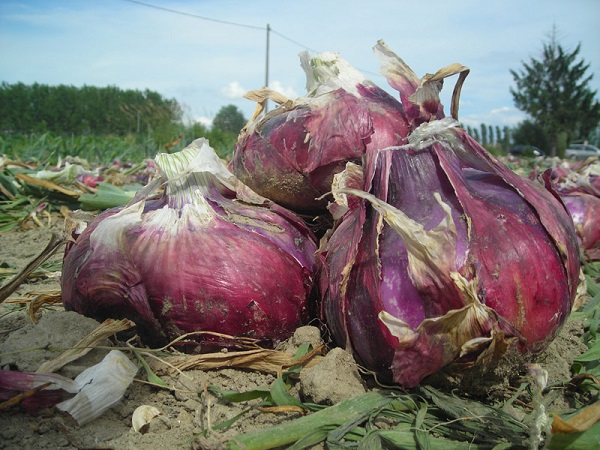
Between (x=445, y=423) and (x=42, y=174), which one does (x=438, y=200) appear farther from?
(x=42, y=174)

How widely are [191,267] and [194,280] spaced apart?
33 millimetres

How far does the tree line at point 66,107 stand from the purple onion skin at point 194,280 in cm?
3340

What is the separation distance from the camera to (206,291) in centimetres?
128

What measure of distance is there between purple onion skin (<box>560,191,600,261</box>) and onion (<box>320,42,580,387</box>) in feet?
5.13

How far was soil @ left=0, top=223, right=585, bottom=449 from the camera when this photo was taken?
1.03 meters

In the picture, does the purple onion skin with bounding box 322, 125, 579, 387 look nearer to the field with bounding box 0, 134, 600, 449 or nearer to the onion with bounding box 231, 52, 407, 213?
the field with bounding box 0, 134, 600, 449

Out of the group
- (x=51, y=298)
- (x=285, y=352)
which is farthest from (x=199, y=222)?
(x=51, y=298)

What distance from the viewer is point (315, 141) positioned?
161 centimetres

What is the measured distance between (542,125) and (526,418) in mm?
36180

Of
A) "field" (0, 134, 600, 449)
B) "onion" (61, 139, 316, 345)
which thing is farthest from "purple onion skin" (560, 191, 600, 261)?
"onion" (61, 139, 316, 345)

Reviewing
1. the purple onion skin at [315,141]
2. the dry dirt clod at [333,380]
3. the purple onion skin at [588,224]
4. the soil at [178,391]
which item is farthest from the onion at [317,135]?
the purple onion skin at [588,224]

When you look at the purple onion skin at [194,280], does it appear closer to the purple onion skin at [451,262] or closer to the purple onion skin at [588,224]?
the purple onion skin at [451,262]

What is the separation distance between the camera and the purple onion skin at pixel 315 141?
5.21 feet

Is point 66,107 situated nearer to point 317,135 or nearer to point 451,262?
point 317,135
